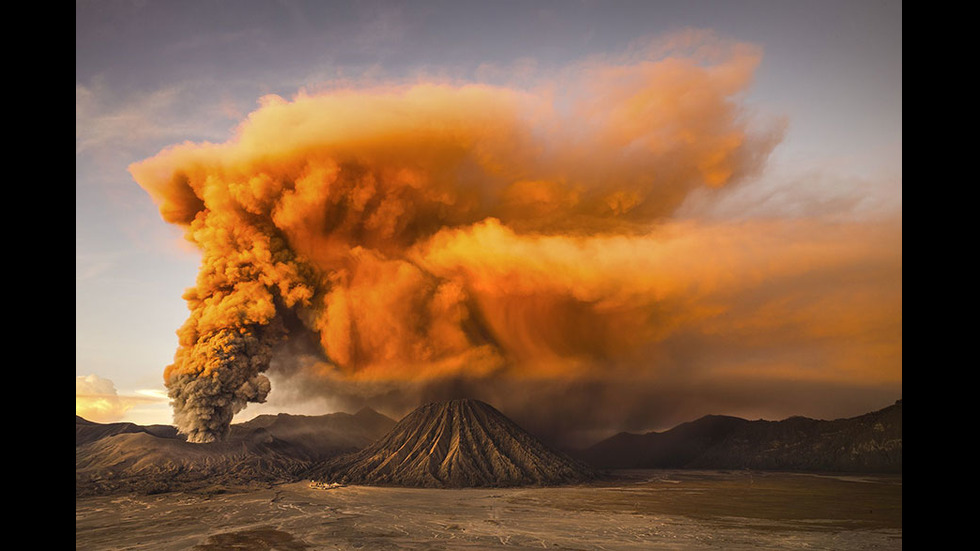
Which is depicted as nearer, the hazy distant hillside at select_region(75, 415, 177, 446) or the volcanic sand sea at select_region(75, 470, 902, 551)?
the volcanic sand sea at select_region(75, 470, 902, 551)

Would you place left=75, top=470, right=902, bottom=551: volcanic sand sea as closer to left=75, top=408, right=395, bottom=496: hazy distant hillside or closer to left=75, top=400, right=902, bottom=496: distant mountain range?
left=75, top=408, right=395, bottom=496: hazy distant hillside

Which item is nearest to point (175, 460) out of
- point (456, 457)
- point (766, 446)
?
point (456, 457)

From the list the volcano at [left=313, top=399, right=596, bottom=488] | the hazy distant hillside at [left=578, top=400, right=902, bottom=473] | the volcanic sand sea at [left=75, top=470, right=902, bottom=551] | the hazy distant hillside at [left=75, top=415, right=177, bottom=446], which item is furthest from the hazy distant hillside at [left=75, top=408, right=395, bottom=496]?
the hazy distant hillside at [left=578, top=400, right=902, bottom=473]

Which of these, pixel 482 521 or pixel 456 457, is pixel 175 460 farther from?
pixel 482 521

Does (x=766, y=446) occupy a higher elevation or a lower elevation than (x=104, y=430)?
lower
